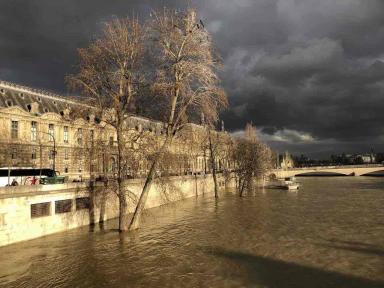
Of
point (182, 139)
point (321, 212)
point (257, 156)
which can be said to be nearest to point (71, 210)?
point (182, 139)

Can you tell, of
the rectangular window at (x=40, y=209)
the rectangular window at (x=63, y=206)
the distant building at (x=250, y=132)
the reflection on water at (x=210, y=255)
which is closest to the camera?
the reflection on water at (x=210, y=255)

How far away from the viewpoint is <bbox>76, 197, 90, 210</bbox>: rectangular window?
36366mm

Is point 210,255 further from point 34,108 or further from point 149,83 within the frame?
point 34,108

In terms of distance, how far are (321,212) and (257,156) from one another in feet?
101

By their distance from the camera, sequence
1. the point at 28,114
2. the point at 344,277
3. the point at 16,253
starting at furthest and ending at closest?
the point at 28,114
the point at 16,253
the point at 344,277

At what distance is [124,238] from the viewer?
30.4 m

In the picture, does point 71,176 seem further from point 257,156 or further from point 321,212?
point 321,212

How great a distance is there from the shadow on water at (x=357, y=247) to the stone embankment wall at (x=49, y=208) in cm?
1696

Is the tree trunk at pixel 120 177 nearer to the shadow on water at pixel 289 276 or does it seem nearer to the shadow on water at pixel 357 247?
the shadow on water at pixel 289 276

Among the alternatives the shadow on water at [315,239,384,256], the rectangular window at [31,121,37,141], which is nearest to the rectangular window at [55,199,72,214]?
the shadow on water at [315,239,384,256]

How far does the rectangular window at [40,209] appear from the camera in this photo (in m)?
31.0

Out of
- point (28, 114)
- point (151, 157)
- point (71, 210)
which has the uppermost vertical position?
point (28, 114)

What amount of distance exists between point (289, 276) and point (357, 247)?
8.90m

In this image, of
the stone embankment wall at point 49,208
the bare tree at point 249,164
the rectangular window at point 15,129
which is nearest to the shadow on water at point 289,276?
the stone embankment wall at point 49,208
